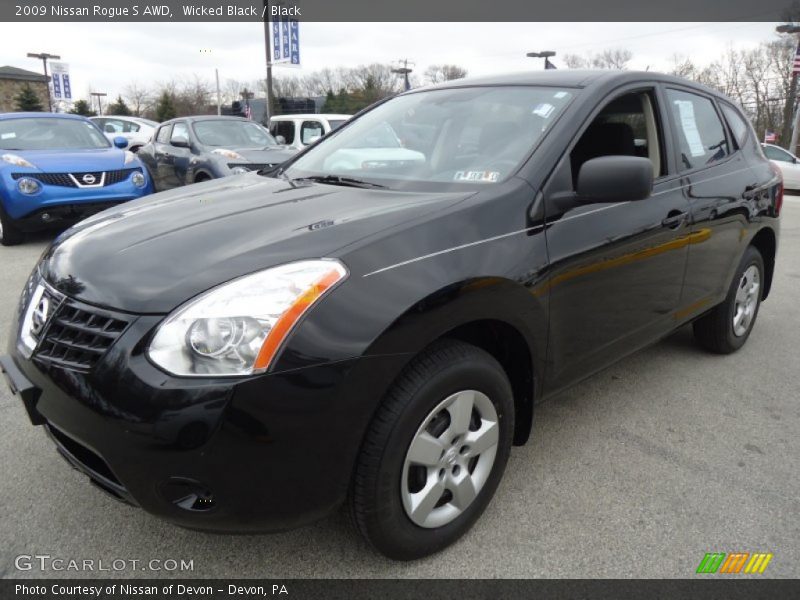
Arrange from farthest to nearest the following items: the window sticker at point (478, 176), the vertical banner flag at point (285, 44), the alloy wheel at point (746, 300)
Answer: the vertical banner flag at point (285, 44)
the alloy wheel at point (746, 300)
the window sticker at point (478, 176)

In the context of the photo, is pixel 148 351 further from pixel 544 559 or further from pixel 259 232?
pixel 544 559

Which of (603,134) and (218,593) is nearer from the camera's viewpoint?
(218,593)

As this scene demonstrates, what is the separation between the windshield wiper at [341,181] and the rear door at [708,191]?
1589 mm

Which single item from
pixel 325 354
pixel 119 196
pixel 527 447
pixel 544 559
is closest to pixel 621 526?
pixel 544 559

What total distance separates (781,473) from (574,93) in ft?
6.05

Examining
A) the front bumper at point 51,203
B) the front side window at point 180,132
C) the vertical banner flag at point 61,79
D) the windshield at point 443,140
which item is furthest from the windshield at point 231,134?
the vertical banner flag at point 61,79

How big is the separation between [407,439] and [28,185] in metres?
6.53

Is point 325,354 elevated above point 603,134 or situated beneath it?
situated beneath

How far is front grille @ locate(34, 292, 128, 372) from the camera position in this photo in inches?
66.1

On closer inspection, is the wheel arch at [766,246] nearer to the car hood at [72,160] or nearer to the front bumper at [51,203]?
the front bumper at [51,203]

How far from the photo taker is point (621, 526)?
2242mm

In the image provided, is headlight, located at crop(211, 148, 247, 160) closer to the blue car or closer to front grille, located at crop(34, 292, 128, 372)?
the blue car

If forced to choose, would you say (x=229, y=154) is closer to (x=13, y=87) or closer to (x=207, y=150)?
(x=207, y=150)

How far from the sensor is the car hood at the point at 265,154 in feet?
27.5
